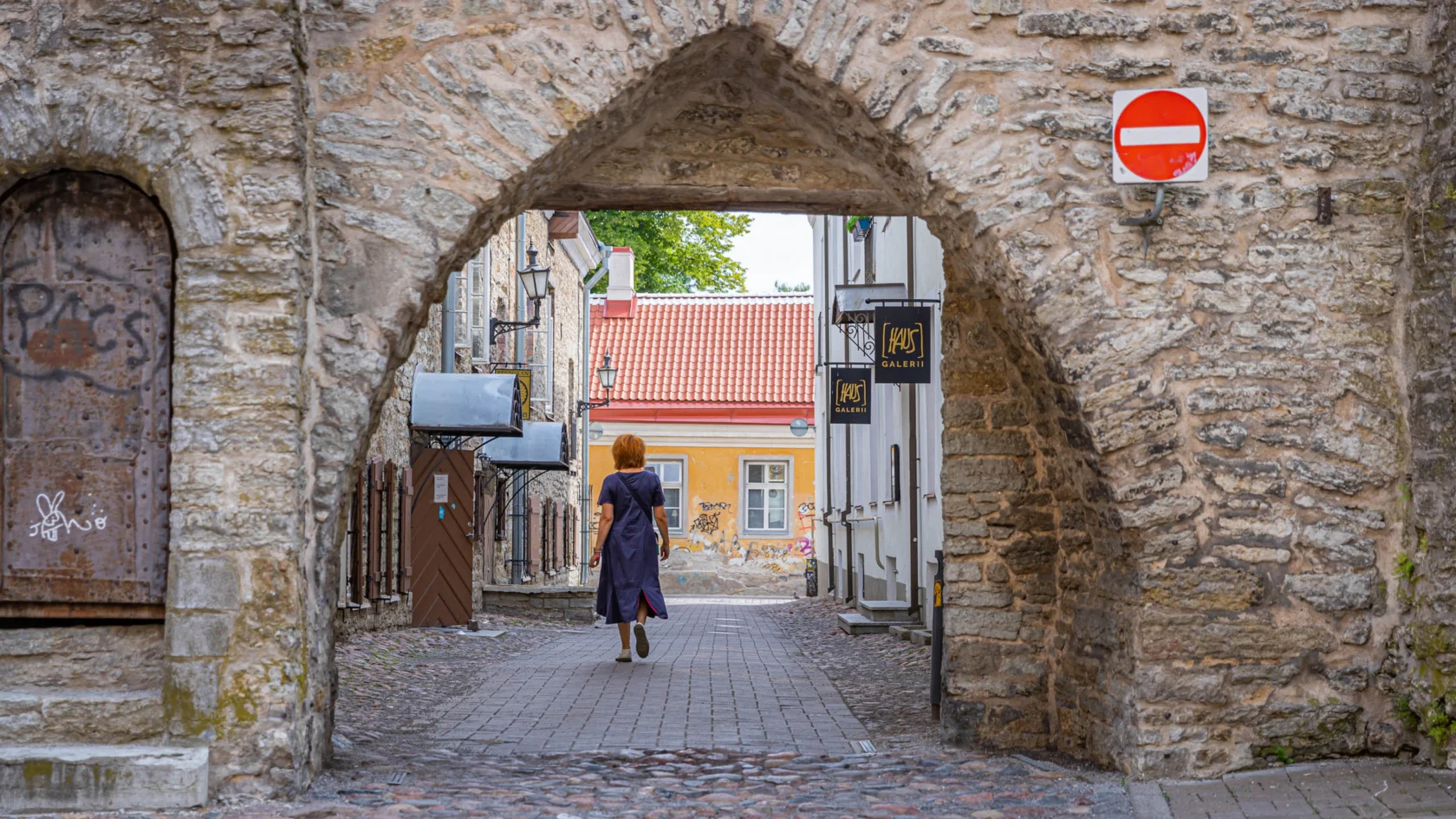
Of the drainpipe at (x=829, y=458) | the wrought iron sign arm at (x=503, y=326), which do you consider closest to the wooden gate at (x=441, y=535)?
→ the wrought iron sign arm at (x=503, y=326)

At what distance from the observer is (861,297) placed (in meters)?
12.5

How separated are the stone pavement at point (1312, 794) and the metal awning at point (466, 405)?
28.0 feet

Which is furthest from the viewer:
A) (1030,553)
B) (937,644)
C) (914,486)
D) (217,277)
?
(914,486)

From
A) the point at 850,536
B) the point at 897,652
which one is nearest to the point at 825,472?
the point at 850,536

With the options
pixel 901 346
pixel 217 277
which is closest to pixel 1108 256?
pixel 217 277

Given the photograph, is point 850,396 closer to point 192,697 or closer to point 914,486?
point 914,486

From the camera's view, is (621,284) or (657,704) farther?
(621,284)

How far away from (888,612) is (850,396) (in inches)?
87.8

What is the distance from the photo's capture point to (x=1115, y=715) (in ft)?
19.6

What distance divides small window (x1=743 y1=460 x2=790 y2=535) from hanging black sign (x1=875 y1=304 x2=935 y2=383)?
19019 millimetres

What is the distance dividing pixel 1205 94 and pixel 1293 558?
1798 millimetres

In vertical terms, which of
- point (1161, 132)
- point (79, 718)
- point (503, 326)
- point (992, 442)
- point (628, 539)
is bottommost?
point (79, 718)

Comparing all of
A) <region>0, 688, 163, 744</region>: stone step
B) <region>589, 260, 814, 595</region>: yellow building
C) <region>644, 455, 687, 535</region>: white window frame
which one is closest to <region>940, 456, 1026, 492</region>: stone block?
<region>0, 688, 163, 744</region>: stone step

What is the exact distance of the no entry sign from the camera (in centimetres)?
591
